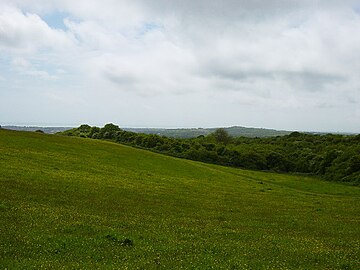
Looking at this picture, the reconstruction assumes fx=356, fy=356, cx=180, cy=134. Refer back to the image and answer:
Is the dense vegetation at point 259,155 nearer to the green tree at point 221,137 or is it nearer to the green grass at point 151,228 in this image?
the green tree at point 221,137

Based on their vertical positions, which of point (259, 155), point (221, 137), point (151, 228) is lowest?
point (259, 155)

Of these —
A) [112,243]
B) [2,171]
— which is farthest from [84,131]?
[112,243]

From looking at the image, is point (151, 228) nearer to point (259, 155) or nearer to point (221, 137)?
point (259, 155)

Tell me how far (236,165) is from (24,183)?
99337mm

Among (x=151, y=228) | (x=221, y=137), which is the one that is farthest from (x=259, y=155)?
(x=151, y=228)

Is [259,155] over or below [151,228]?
below

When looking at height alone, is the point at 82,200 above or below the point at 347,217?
above

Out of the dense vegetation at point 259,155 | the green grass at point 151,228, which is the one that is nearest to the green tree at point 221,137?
the dense vegetation at point 259,155

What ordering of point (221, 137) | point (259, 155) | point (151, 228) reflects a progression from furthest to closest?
point (221, 137) → point (259, 155) → point (151, 228)

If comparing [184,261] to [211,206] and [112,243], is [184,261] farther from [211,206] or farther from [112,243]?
→ [211,206]

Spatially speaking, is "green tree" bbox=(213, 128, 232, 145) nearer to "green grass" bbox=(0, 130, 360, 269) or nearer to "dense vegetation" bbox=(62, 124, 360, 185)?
"dense vegetation" bbox=(62, 124, 360, 185)

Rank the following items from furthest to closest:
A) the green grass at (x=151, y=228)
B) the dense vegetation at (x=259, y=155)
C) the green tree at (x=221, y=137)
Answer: the green tree at (x=221, y=137) < the dense vegetation at (x=259, y=155) < the green grass at (x=151, y=228)

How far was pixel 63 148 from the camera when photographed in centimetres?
6356

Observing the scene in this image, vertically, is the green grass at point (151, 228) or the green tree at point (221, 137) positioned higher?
the green tree at point (221, 137)
